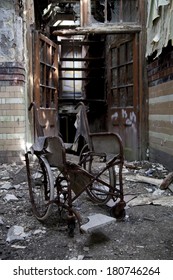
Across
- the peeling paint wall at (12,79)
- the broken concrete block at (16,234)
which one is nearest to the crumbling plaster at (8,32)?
the peeling paint wall at (12,79)

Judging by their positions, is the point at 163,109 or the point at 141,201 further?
the point at 163,109

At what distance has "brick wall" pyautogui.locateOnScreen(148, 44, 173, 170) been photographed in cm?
551

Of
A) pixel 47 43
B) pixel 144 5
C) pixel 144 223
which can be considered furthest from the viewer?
pixel 47 43

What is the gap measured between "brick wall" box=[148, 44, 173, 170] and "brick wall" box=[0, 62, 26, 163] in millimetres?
2514

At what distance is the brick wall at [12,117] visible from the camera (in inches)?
237

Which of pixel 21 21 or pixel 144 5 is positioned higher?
pixel 144 5

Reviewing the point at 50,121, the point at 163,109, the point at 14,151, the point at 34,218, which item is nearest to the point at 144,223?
the point at 34,218

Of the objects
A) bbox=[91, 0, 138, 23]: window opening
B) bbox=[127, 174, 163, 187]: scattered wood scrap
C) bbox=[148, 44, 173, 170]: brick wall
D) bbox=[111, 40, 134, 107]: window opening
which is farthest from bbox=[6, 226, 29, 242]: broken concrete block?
bbox=[91, 0, 138, 23]: window opening

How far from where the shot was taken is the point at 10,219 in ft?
11.4

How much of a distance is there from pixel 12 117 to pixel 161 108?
9.06 ft

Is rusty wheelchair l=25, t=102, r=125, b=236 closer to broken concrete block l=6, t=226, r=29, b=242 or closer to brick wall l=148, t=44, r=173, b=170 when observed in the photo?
broken concrete block l=6, t=226, r=29, b=242
